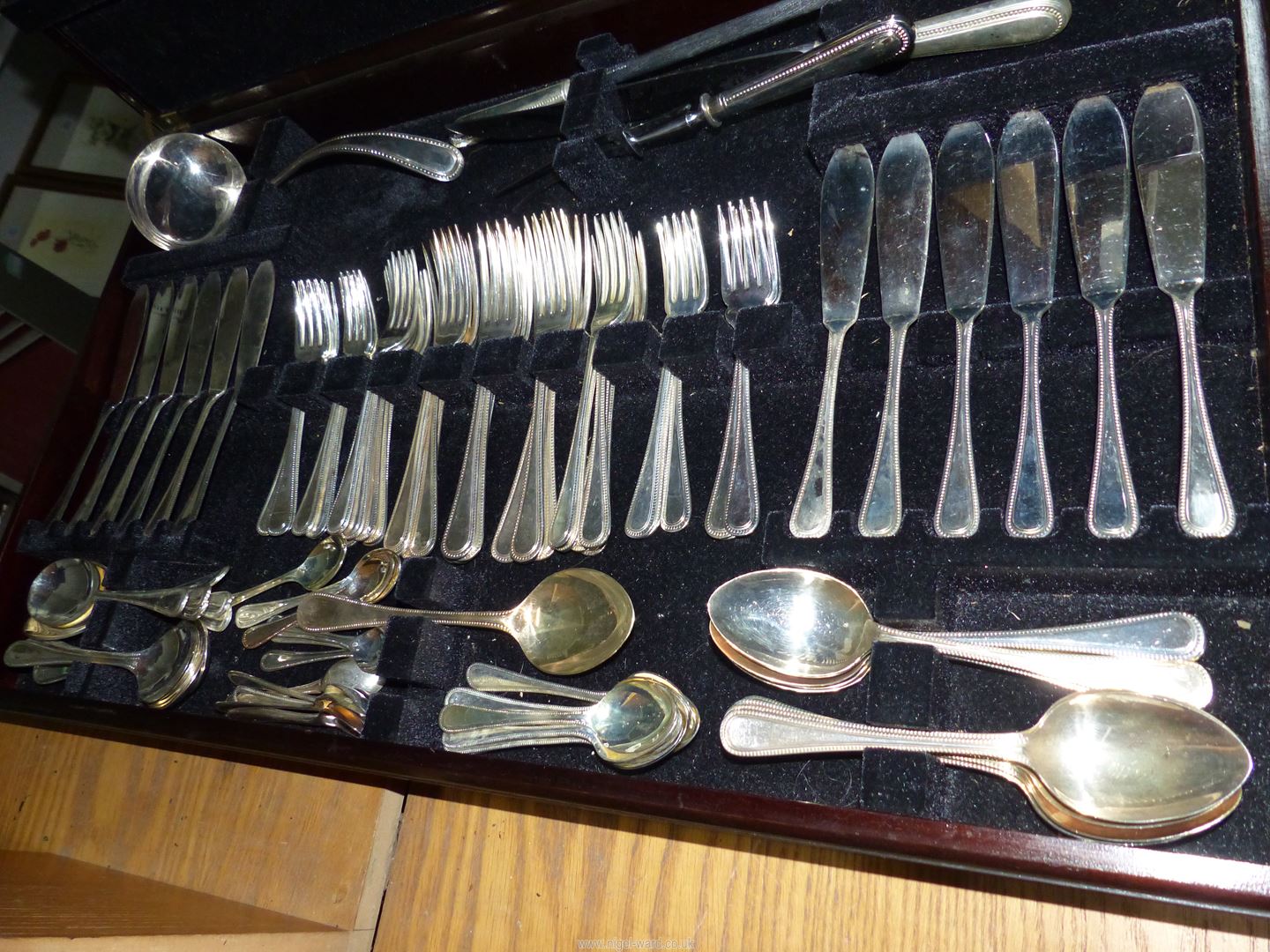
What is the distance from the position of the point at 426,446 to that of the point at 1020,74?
844 millimetres

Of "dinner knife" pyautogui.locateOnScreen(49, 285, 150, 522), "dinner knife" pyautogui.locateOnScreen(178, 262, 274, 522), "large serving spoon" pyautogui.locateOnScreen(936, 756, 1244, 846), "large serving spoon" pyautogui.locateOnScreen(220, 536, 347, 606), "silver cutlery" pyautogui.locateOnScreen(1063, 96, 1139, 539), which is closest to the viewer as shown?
"large serving spoon" pyautogui.locateOnScreen(936, 756, 1244, 846)

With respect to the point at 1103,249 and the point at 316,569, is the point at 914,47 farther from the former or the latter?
the point at 316,569

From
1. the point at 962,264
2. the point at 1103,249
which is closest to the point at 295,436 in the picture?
the point at 962,264

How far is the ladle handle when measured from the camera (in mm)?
1300

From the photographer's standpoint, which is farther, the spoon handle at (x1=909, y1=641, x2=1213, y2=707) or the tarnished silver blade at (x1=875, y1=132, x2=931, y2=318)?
the tarnished silver blade at (x1=875, y1=132, x2=931, y2=318)

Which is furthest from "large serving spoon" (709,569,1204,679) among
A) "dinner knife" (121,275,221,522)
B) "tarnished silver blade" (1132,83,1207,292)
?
"dinner knife" (121,275,221,522)

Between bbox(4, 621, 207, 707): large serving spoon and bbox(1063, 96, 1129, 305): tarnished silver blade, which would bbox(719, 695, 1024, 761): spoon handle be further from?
bbox(4, 621, 207, 707): large serving spoon

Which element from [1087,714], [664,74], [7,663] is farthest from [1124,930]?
[7,663]

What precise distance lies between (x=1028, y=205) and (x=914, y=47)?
26cm

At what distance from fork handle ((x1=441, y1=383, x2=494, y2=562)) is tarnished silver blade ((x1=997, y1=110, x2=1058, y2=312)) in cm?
66

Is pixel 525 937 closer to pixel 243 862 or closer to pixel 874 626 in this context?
pixel 243 862

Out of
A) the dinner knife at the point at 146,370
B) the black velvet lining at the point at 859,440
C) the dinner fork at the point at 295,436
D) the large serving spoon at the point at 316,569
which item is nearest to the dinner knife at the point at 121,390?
the dinner knife at the point at 146,370

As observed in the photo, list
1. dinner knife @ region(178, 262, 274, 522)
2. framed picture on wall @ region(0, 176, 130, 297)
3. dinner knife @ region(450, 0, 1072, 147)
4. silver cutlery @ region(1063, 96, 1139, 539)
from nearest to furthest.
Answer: silver cutlery @ region(1063, 96, 1139, 539)
dinner knife @ region(450, 0, 1072, 147)
dinner knife @ region(178, 262, 274, 522)
framed picture on wall @ region(0, 176, 130, 297)

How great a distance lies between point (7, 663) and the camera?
139cm
